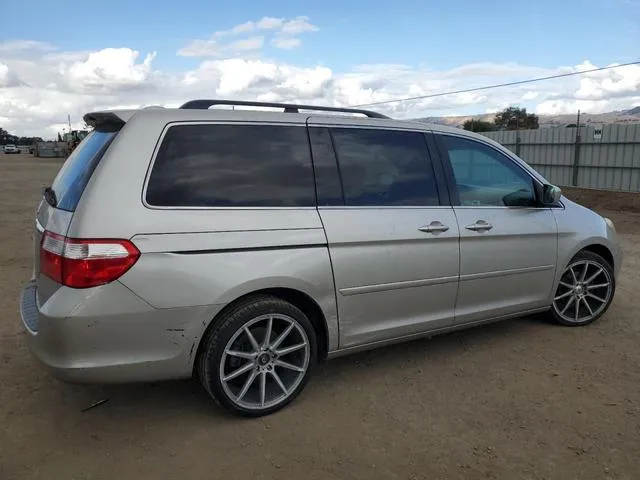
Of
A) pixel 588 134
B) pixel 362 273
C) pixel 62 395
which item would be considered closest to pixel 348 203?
pixel 362 273

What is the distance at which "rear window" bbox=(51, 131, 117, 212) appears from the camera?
2943 millimetres

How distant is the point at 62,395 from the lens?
3549 mm

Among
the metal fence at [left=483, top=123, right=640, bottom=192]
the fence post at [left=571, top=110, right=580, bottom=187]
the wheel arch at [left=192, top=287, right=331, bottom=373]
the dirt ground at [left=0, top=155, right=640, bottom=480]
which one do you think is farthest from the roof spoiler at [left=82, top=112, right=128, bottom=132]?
the fence post at [left=571, top=110, right=580, bottom=187]

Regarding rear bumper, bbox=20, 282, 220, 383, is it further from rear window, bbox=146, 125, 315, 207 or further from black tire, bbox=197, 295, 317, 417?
rear window, bbox=146, 125, 315, 207

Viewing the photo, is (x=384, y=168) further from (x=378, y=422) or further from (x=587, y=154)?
(x=587, y=154)

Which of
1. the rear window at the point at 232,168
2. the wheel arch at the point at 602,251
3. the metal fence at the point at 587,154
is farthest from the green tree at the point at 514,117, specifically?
the rear window at the point at 232,168

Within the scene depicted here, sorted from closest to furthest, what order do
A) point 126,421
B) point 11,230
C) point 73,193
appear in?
point 73,193 → point 126,421 → point 11,230

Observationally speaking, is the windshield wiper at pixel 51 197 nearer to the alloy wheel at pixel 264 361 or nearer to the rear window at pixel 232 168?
the rear window at pixel 232 168

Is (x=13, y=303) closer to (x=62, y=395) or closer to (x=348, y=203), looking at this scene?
(x=62, y=395)

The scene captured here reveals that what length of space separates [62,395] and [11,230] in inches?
325

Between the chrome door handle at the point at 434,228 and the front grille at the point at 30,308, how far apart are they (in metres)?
2.38

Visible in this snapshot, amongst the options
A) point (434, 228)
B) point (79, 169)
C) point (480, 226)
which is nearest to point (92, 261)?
point (79, 169)

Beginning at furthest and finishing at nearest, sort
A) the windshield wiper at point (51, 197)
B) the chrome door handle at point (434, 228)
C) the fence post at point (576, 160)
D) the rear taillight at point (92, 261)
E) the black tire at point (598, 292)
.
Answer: the fence post at point (576, 160), the black tire at point (598, 292), the chrome door handle at point (434, 228), the windshield wiper at point (51, 197), the rear taillight at point (92, 261)

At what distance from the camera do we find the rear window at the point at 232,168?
2971mm
